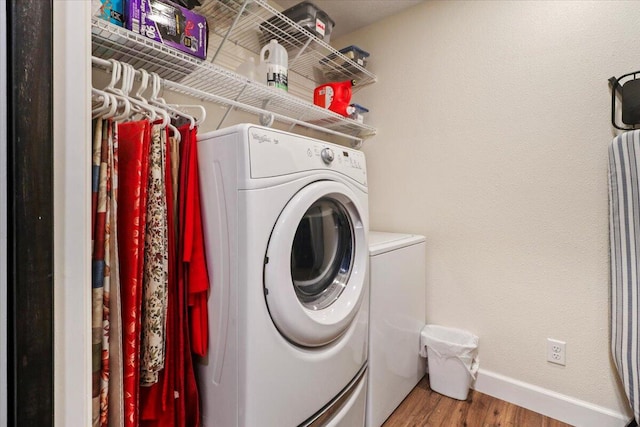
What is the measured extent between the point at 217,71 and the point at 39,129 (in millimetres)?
950

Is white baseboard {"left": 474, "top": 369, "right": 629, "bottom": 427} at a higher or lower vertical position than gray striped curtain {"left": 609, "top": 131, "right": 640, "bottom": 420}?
lower

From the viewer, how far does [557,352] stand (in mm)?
1583

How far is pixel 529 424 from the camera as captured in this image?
1.53m

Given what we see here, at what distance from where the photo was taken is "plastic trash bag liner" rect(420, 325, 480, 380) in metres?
1.66

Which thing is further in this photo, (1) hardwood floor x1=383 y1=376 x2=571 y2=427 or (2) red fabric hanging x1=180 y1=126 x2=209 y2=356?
(1) hardwood floor x1=383 y1=376 x2=571 y2=427

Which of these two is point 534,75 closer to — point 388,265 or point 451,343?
point 388,265

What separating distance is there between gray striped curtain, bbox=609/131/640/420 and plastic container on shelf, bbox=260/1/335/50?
1.54 meters

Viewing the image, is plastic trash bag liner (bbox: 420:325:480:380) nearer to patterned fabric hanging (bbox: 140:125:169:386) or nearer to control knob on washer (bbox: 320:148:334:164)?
control knob on washer (bbox: 320:148:334:164)

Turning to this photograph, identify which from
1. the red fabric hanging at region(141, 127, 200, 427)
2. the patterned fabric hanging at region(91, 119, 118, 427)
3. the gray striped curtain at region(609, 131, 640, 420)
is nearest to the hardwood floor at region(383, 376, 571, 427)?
the gray striped curtain at region(609, 131, 640, 420)

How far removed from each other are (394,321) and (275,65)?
142 cm

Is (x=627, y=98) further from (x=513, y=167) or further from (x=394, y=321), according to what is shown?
(x=394, y=321)

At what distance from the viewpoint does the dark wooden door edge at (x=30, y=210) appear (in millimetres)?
378

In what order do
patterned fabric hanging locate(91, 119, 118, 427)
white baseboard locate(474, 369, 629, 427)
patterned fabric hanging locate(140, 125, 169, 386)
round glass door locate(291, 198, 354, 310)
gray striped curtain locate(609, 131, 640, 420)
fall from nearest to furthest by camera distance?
patterned fabric hanging locate(91, 119, 118, 427), patterned fabric hanging locate(140, 125, 169, 386), round glass door locate(291, 198, 354, 310), gray striped curtain locate(609, 131, 640, 420), white baseboard locate(474, 369, 629, 427)

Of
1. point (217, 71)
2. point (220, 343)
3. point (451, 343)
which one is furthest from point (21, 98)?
point (451, 343)
